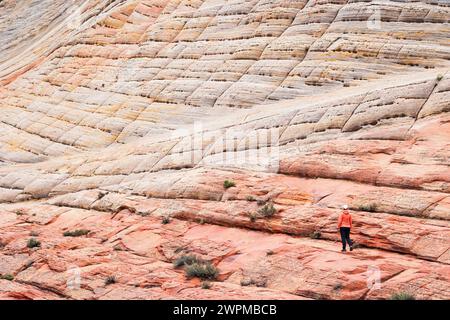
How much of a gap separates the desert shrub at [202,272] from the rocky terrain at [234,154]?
8.0 inches

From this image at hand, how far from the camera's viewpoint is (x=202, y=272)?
15.1 metres

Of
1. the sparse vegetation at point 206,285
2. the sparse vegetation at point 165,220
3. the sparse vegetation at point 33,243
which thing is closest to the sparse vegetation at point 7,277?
the sparse vegetation at point 33,243

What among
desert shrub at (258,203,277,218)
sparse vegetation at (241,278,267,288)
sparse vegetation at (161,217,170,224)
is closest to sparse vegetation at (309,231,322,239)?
desert shrub at (258,203,277,218)

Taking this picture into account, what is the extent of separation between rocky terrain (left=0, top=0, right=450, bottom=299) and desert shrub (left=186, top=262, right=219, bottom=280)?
202mm

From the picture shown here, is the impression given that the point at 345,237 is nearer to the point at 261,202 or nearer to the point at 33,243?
the point at 261,202

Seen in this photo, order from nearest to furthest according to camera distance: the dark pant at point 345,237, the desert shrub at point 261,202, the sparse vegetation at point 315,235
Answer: the dark pant at point 345,237 < the sparse vegetation at point 315,235 < the desert shrub at point 261,202

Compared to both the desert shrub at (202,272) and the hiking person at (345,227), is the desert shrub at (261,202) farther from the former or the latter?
the hiking person at (345,227)

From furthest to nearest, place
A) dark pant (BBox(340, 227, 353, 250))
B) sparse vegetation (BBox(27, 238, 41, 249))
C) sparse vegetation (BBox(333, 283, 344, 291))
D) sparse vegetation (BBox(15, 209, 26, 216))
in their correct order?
sparse vegetation (BBox(15, 209, 26, 216)), sparse vegetation (BBox(27, 238, 41, 249)), dark pant (BBox(340, 227, 353, 250)), sparse vegetation (BBox(333, 283, 344, 291))

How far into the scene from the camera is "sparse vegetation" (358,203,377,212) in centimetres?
1597

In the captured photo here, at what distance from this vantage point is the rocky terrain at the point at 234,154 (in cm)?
1494

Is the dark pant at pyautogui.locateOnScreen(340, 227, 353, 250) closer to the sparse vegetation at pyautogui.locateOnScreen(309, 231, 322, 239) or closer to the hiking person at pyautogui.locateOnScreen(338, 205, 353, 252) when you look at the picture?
the hiking person at pyautogui.locateOnScreen(338, 205, 353, 252)
